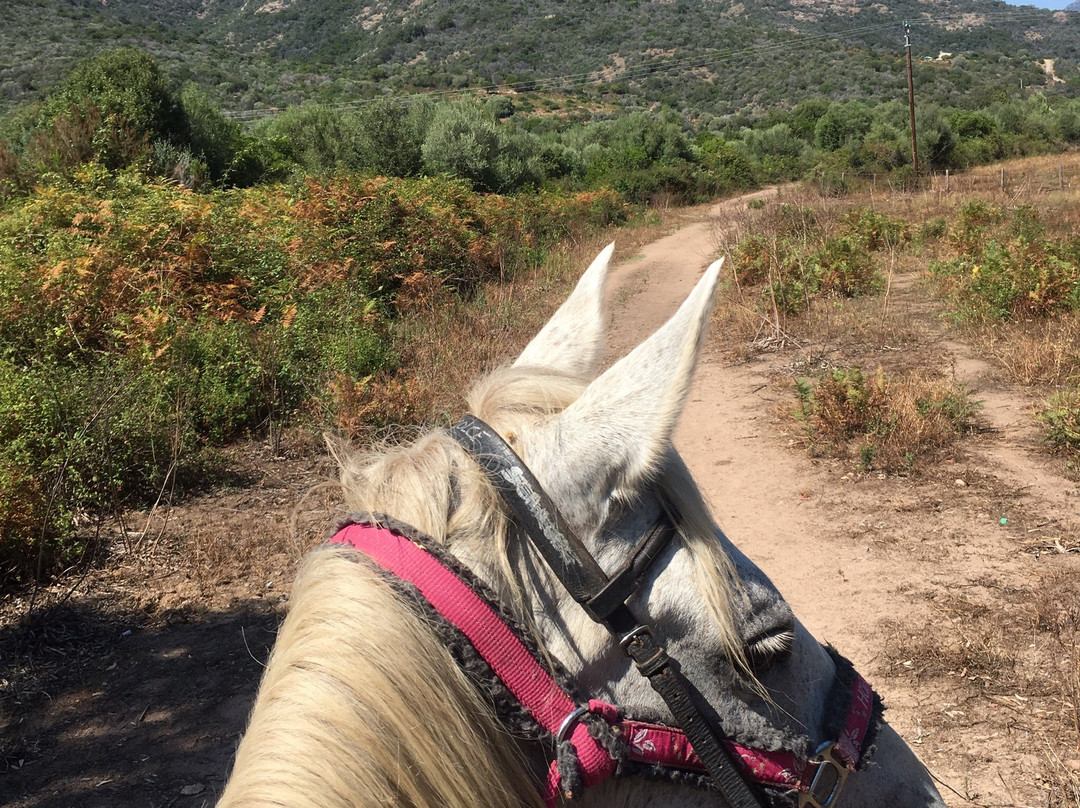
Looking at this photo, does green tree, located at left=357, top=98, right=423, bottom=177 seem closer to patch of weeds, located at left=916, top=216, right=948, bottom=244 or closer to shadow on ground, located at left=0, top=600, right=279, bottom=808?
patch of weeds, located at left=916, top=216, right=948, bottom=244

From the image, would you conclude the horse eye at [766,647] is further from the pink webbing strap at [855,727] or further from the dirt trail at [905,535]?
the dirt trail at [905,535]

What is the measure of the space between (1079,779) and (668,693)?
2.13 metres

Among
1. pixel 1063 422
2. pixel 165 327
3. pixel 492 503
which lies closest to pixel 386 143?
pixel 165 327

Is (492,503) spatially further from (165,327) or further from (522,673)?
(165,327)

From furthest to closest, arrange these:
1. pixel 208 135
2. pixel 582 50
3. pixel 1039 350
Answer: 1. pixel 582 50
2. pixel 208 135
3. pixel 1039 350

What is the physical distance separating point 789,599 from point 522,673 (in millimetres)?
3118

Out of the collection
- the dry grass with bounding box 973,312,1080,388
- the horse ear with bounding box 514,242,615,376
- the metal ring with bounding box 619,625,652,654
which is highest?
the horse ear with bounding box 514,242,615,376

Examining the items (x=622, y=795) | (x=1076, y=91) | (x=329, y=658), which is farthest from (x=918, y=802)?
(x=1076, y=91)

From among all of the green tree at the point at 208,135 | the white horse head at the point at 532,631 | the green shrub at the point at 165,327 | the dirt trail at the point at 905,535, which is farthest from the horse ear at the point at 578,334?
the green tree at the point at 208,135

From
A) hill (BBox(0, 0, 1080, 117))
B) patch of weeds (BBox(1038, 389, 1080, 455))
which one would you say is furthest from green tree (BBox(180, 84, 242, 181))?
hill (BBox(0, 0, 1080, 117))

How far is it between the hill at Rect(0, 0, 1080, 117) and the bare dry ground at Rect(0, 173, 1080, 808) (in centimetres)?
4228

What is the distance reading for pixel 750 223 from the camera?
1249 cm

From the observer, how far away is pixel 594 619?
0.94 meters

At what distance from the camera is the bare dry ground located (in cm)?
266
